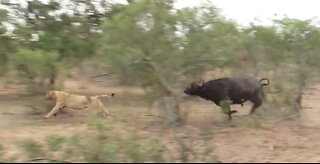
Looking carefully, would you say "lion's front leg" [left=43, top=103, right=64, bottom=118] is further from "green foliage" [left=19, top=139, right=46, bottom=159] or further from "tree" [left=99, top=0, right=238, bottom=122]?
"green foliage" [left=19, top=139, right=46, bottom=159]

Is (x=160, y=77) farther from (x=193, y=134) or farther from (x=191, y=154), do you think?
(x=191, y=154)

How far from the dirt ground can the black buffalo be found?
55cm

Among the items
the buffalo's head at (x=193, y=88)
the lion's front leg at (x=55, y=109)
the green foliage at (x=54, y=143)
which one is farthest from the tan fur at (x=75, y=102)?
the green foliage at (x=54, y=143)

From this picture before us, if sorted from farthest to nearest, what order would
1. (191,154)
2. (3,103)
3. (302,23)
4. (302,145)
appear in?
1. (3,103)
2. (302,23)
3. (302,145)
4. (191,154)

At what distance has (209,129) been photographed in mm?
13375

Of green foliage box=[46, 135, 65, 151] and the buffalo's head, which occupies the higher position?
the buffalo's head

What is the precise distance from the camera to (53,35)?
1773 cm

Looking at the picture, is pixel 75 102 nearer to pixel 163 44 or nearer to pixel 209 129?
pixel 163 44

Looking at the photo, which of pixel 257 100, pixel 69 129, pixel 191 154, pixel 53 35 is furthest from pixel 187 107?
pixel 191 154

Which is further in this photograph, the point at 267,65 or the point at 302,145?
the point at 267,65

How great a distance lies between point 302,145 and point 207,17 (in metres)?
3.65

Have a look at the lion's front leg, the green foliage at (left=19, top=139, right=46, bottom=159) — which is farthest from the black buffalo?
the green foliage at (left=19, top=139, right=46, bottom=159)

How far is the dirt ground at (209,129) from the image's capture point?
10.5 metres

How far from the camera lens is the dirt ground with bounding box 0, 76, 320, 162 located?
10.5m
